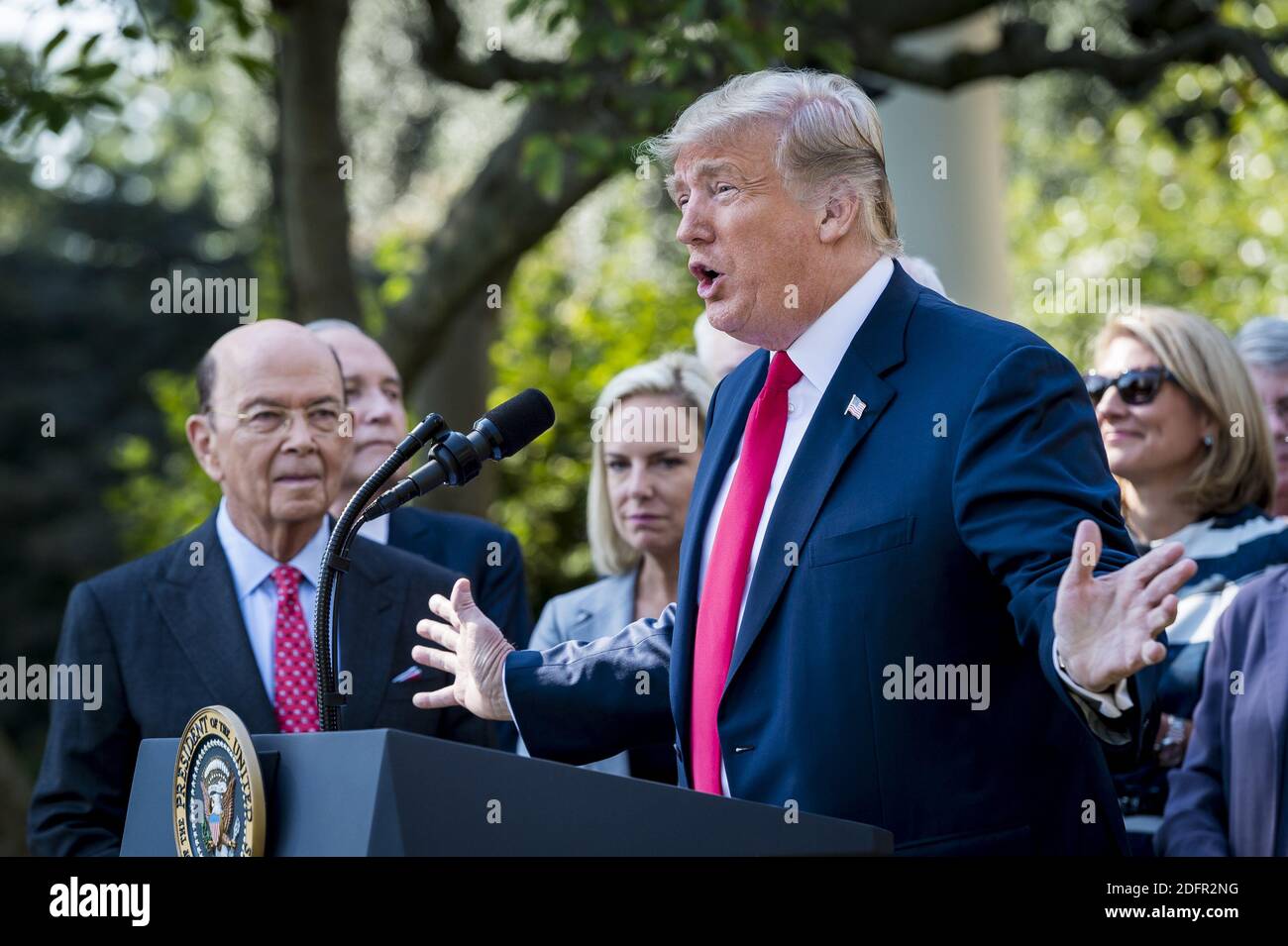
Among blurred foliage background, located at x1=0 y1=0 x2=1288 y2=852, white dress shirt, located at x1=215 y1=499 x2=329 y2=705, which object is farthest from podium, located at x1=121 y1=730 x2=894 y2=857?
blurred foliage background, located at x1=0 y1=0 x2=1288 y2=852

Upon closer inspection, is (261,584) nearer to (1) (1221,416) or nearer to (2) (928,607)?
(2) (928,607)

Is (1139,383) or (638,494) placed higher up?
(1139,383)

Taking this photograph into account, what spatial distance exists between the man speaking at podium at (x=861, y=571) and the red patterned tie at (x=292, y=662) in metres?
1.06

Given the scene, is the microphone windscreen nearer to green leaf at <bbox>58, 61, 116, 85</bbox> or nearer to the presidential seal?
the presidential seal

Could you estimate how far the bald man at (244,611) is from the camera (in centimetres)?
385

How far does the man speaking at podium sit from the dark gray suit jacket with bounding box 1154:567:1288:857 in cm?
108

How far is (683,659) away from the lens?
299 cm

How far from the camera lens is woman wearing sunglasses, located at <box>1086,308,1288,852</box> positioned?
4.55 m

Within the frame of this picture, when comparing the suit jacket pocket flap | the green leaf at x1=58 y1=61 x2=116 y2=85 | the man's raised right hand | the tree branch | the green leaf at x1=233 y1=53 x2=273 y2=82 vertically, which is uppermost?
the tree branch

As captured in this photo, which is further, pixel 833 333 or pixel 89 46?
pixel 89 46

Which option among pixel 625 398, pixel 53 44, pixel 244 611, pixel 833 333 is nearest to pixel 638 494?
pixel 625 398

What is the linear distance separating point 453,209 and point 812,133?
5.30 metres

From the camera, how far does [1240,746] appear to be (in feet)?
12.6
